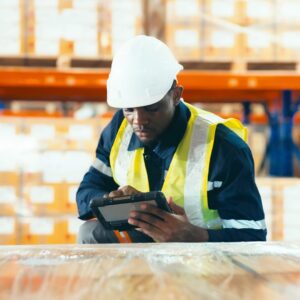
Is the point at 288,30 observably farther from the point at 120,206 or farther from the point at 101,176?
the point at 120,206

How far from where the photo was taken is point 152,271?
46.5 inches

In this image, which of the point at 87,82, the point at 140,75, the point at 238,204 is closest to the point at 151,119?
the point at 140,75

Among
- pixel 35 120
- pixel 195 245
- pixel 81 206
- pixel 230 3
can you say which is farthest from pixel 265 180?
pixel 195 245

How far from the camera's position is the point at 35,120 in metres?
3.96

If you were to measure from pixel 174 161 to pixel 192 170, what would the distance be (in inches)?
3.2

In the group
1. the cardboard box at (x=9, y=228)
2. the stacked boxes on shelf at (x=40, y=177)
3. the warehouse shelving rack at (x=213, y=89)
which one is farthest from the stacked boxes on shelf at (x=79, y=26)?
the cardboard box at (x=9, y=228)

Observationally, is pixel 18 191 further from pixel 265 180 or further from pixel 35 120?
pixel 265 180

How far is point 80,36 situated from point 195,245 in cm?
283

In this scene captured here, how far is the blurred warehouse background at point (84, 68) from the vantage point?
3941 millimetres

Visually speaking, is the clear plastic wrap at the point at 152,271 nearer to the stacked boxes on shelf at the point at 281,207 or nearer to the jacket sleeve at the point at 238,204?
the jacket sleeve at the point at 238,204

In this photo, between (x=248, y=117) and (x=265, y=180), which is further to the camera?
(x=248, y=117)

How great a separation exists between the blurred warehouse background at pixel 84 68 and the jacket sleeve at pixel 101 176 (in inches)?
55.8

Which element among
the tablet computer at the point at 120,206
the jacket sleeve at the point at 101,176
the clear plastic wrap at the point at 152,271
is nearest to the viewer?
the clear plastic wrap at the point at 152,271

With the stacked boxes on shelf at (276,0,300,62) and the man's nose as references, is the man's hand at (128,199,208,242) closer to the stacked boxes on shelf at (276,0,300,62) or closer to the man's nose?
the man's nose
